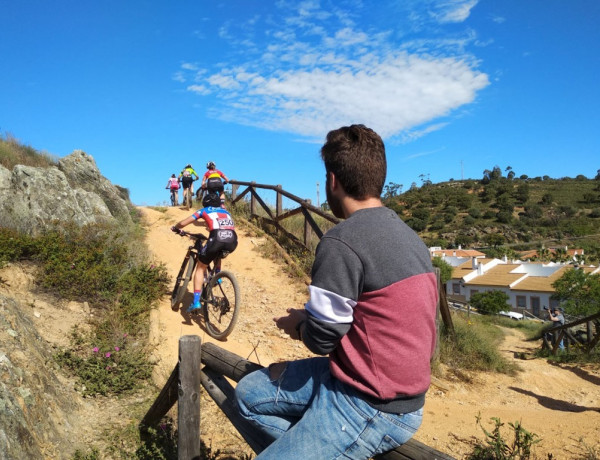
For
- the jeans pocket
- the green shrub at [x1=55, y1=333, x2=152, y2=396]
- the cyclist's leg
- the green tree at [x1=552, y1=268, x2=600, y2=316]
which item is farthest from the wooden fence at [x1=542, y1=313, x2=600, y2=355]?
the green tree at [x1=552, y1=268, x2=600, y2=316]

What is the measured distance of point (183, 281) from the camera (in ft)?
20.8

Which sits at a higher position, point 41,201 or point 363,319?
point 41,201

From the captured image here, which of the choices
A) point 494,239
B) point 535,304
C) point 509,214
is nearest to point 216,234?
point 535,304

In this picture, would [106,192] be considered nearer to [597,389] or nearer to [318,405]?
[318,405]

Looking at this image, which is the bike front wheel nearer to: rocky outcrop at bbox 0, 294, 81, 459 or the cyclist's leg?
the cyclist's leg

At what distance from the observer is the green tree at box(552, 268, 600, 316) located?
29969mm

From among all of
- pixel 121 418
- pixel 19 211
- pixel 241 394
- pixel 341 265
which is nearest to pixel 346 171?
pixel 341 265

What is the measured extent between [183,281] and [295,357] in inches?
73.3

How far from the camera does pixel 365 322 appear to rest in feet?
4.87

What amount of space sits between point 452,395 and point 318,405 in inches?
211

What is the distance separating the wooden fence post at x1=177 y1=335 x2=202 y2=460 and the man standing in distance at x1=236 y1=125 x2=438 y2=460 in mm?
1452

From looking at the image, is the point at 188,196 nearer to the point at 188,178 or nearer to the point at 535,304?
the point at 188,178

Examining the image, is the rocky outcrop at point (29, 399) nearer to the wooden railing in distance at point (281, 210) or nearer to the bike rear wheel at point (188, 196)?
the wooden railing in distance at point (281, 210)

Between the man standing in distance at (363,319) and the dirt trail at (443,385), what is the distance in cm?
144
